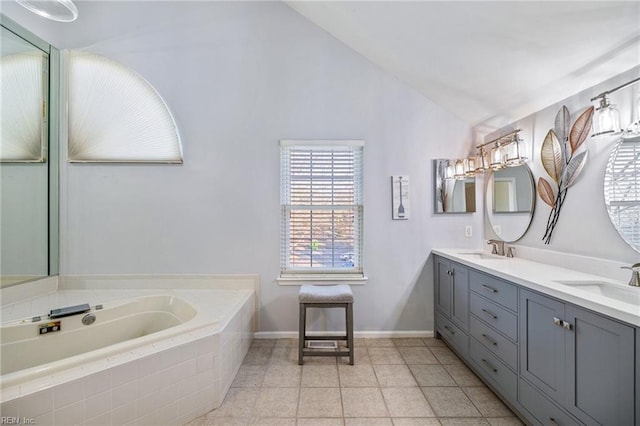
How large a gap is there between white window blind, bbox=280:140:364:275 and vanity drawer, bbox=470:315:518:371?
1143mm

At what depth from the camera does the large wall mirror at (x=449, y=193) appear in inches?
111

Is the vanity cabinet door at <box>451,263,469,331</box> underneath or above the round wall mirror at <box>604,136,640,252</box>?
underneath

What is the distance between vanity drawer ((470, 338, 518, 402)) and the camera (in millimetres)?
1694

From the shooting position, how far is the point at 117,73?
2693 mm

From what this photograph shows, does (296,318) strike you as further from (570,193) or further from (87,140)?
(87,140)

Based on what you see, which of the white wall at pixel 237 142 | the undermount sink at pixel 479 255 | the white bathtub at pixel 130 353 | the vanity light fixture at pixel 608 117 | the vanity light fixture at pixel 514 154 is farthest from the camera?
the white wall at pixel 237 142

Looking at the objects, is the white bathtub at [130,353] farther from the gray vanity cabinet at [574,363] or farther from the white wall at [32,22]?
the white wall at [32,22]

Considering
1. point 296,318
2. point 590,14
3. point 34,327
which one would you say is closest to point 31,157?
point 34,327

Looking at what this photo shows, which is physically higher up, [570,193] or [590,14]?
[590,14]

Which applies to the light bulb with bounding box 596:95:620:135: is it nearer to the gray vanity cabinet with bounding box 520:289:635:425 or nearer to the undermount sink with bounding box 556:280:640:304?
the undermount sink with bounding box 556:280:640:304

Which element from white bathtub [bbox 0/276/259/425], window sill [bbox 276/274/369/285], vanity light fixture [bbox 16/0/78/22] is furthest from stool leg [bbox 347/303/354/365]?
vanity light fixture [bbox 16/0/78/22]

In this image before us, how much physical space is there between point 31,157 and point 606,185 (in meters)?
4.50

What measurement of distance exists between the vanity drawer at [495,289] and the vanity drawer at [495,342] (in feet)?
0.74

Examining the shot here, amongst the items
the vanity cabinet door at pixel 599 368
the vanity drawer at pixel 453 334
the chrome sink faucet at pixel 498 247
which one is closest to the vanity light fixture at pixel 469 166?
the chrome sink faucet at pixel 498 247
